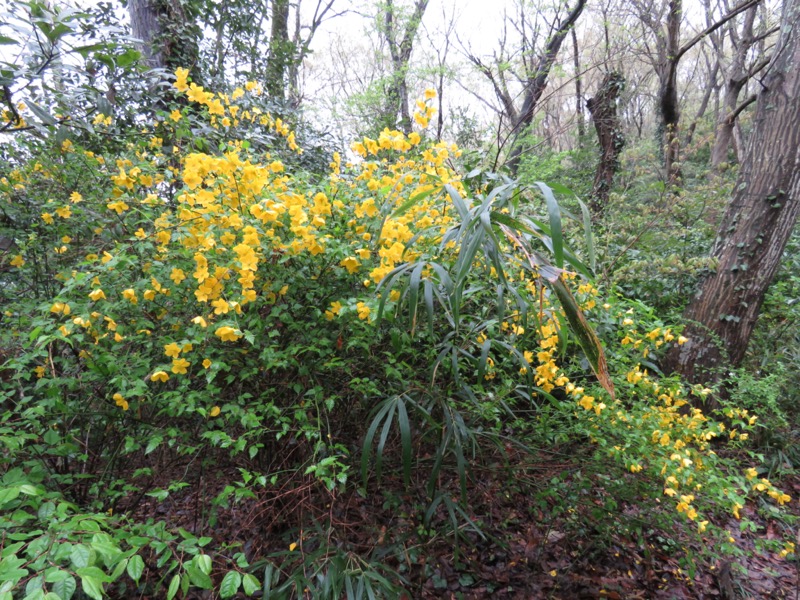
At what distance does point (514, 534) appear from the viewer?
2.03 metres

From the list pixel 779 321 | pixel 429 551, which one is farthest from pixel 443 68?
pixel 429 551

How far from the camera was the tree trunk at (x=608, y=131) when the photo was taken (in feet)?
19.6

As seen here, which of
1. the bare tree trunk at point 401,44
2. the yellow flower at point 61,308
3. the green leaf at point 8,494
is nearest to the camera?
the green leaf at point 8,494

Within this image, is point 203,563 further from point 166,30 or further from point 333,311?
point 166,30

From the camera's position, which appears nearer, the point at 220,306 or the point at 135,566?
the point at 135,566

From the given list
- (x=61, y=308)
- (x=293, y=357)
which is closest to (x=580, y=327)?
(x=293, y=357)

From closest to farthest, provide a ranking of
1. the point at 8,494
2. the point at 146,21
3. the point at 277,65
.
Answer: the point at 8,494 < the point at 146,21 < the point at 277,65

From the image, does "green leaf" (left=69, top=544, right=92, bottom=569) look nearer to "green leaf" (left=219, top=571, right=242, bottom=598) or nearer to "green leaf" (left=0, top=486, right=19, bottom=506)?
"green leaf" (left=0, top=486, right=19, bottom=506)

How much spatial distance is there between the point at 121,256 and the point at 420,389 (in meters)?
1.04

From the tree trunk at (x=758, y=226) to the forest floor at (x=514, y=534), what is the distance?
4.57ft

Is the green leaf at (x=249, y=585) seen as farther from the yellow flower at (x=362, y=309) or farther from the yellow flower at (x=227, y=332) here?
the yellow flower at (x=362, y=309)

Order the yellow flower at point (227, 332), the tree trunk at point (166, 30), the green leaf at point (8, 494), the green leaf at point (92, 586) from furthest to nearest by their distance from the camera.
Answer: the tree trunk at point (166, 30) → the yellow flower at point (227, 332) → the green leaf at point (8, 494) → the green leaf at point (92, 586)

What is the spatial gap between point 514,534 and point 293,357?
4.68 ft

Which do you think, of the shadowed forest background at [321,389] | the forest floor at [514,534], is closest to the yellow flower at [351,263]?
the shadowed forest background at [321,389]
